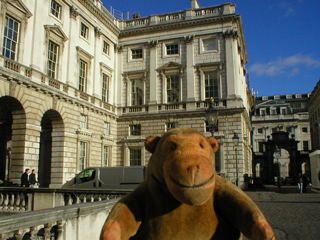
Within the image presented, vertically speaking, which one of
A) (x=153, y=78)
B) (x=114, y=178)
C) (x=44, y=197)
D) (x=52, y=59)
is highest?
(x=153, y=78)

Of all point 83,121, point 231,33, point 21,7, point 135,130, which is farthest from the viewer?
point 135,130

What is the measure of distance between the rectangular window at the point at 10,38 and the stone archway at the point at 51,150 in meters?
4.83

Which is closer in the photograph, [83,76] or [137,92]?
[83,76]

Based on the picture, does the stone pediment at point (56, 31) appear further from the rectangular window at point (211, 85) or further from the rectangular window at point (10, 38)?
the rectangular window at point (211, 85)

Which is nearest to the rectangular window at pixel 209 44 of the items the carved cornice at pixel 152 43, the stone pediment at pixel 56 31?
the carved cornice at pixel 152 43

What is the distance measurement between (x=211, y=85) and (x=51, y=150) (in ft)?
50.4

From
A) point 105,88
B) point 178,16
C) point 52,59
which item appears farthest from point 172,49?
point 52,59

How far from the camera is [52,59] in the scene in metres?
21.5

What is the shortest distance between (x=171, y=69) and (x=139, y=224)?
27328 mm

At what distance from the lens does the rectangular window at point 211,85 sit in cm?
2789

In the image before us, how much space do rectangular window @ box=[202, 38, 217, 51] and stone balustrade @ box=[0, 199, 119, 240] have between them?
24120 millimetres

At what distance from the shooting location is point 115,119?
97.4ft

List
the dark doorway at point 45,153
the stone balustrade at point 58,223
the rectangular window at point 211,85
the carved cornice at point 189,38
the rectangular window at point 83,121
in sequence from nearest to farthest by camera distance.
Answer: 1. the stone balustrade at point 58,223
2. the dark doorway at point 45,153
3. the rectangular window at point 83,121
4. the rectangular window at point 211,85
5. the carved cornice at point 189,38

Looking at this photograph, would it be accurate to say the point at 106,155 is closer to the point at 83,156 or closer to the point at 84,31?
the point at 83,156
